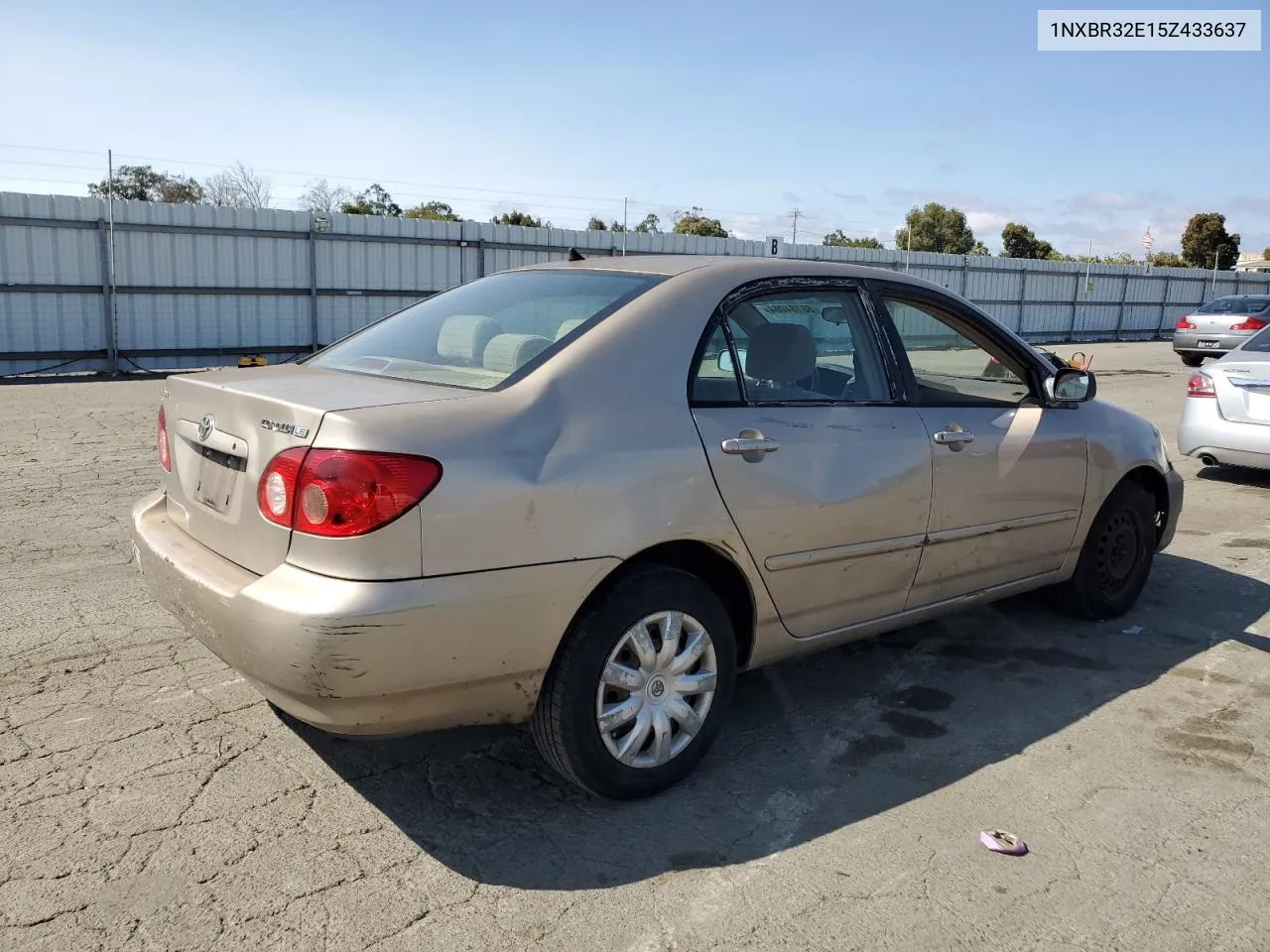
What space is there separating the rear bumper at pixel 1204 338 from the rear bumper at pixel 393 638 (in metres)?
21.3

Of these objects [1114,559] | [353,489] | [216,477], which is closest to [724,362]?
[353,489]

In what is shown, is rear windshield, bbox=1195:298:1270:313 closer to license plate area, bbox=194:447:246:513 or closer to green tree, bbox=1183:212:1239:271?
license plate area, bbox=194:447:246:513

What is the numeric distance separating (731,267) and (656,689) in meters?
1.44

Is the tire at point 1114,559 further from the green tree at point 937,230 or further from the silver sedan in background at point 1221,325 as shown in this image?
the green tree at point 937,230

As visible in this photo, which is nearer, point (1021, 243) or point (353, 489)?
point (353, 489)

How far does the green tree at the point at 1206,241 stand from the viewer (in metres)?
59.9

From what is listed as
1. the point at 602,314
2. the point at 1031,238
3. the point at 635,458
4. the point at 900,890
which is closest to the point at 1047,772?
the point at 900,890

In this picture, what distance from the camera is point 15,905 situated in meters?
2.52

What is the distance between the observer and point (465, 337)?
349cm

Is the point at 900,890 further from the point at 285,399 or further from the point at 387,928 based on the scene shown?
the point at 285,399

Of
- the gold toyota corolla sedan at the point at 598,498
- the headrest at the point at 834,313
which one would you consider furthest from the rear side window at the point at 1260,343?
the headrest at the point at 834,313

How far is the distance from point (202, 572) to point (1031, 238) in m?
60.6

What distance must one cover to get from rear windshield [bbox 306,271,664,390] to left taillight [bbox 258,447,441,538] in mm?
474

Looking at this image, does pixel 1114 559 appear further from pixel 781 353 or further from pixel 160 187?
pixel 160 187
